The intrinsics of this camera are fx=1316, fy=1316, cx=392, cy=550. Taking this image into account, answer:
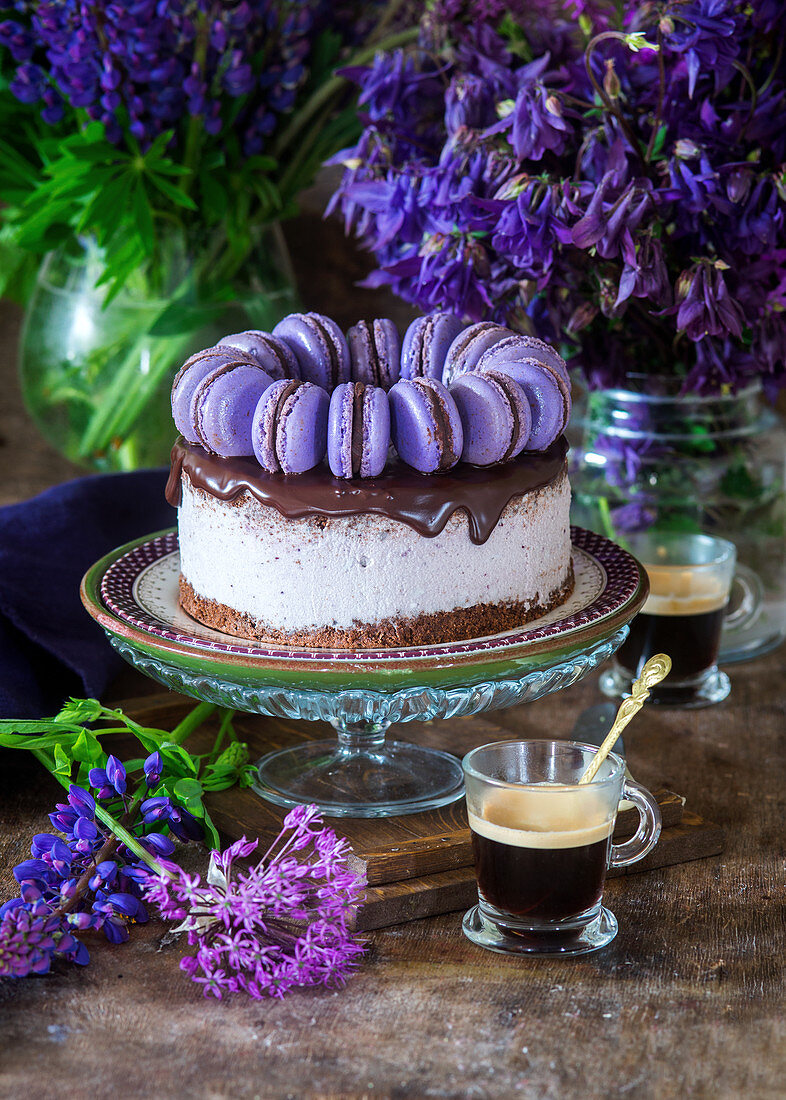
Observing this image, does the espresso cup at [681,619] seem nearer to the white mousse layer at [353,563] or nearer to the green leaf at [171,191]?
the white mousse layer at [353,563]

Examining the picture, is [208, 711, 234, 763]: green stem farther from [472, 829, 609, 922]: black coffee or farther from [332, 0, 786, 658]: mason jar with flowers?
[332, 0, 786, 658]: mason jar with flowers

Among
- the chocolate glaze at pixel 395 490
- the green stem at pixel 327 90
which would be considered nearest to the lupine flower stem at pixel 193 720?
the chocolate glaze at pixel 395 490

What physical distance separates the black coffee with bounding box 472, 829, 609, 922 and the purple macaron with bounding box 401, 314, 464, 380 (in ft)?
1.31

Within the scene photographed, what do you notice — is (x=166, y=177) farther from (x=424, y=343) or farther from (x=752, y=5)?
(x=752, y=5)

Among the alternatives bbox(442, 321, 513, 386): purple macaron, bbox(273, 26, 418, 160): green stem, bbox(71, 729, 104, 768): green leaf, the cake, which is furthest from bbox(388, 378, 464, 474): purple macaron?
bbox(273, 26, 418, 160): green stem

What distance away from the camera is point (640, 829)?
916 mm

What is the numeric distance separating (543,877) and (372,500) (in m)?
0.28

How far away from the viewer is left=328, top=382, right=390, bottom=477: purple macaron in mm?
914

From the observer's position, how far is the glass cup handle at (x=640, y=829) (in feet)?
2.96

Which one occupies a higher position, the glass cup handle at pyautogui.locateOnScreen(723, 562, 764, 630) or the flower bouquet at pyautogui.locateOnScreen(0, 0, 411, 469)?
the flower bouquet at pyautogui.locateOnScreen(0, 0, 411, 469)

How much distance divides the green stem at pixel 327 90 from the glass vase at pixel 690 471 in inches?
18.3

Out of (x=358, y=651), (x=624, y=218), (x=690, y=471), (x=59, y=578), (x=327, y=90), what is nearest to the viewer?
(x=358, y=651)

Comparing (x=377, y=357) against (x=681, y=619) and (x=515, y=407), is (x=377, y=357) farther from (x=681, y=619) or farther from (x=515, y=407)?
(x=681, y=619)

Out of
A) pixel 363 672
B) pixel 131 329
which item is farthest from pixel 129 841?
pixel 131 329
